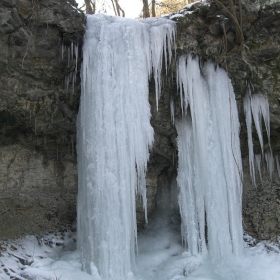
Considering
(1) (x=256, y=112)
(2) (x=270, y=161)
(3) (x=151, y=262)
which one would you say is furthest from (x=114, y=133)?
(2) (x=270, y=161)

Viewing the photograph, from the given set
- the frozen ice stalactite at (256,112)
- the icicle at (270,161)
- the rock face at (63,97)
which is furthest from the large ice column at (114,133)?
the icicle at (270,161)

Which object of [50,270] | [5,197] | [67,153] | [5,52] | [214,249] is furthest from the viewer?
[67,153]

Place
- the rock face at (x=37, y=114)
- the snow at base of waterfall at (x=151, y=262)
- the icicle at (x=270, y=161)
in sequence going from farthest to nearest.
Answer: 1. the icicle at (x=270, y=161)
2. the rock face at (x=37, y=114)
3. the snow at base of waterfall at (x=151, y=262)

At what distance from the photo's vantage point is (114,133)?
5.82m

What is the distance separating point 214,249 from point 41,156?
337cm

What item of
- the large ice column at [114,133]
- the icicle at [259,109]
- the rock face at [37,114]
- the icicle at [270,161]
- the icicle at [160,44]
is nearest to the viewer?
the large ice column at [114,133]

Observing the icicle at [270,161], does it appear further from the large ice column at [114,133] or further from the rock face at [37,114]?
the rock face at [37,114]

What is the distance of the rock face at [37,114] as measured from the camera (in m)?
5.69

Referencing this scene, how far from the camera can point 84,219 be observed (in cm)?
589

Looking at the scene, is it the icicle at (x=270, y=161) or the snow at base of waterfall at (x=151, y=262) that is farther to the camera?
the icicle at (x=270, y=161)

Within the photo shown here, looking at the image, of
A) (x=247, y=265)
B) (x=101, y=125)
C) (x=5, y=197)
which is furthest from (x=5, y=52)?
(x=247, y=265)

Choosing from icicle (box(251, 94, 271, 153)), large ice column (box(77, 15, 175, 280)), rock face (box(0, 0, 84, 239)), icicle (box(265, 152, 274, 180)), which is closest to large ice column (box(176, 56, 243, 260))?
icicle (box(251, 94, 271, 153))

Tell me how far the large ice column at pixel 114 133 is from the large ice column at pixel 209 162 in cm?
76

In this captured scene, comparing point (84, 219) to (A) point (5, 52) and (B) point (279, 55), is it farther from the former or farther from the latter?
(B) point (279, 55)
